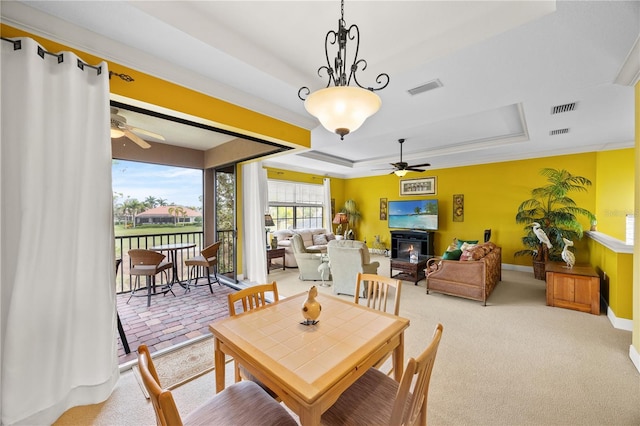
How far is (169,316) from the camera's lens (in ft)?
10.9

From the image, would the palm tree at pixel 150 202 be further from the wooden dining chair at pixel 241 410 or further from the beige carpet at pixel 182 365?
the wooden dining chair at pixel 241 410

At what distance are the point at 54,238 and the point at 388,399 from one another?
230 cm

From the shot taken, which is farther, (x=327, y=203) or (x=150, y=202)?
(x=327, y=203)

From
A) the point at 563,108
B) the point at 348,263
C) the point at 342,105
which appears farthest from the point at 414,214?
the point at 342,105

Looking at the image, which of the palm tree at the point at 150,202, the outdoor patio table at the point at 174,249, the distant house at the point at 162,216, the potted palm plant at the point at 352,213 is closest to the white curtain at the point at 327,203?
the potted palm plant at the point at 352,213

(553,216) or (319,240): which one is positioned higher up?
(553,216)

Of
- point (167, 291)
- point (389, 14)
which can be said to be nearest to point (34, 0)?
point (389, 14)

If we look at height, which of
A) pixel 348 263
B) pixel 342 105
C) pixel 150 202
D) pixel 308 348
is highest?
pixel 342 105

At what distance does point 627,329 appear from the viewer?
2.86m

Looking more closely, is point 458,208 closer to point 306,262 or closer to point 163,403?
point 306,262

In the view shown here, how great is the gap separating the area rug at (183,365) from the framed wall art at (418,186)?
6498 mm

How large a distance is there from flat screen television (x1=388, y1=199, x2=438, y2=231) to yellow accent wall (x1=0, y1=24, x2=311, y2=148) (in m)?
5.02

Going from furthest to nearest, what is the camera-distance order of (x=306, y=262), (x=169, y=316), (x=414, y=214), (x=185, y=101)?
(x=414, y=214) < (x=306, y=262) < (x=169, y=316) < (x=185, y=101)

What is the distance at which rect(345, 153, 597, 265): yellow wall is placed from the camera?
504cm
